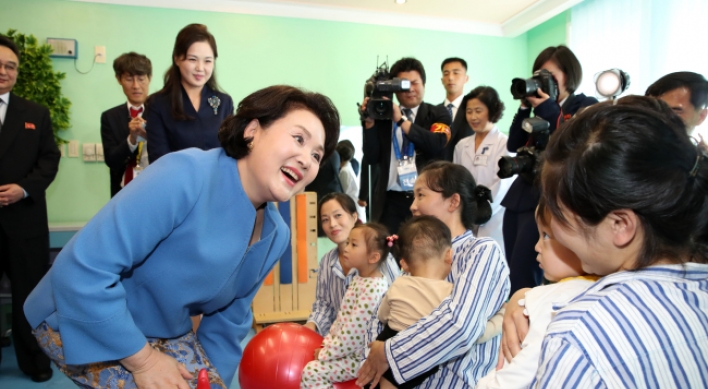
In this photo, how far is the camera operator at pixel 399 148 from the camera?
280 cm

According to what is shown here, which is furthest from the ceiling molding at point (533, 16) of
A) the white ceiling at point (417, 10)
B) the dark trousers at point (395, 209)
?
Answer: the dark trousers at point (395, 209)

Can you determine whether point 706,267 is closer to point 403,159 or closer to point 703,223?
point 703,223

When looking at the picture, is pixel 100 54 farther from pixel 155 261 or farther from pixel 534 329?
pixel 534 329

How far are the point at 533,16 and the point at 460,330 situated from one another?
4.81 metres

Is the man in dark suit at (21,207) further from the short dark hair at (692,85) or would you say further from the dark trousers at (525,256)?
the short dark hair at (692,85)

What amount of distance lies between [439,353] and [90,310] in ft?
2.89

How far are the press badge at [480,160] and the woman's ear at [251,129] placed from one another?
2.04m

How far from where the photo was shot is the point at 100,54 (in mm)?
4711

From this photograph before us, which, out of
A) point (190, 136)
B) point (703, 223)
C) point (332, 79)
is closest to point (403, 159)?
point (190, 136)

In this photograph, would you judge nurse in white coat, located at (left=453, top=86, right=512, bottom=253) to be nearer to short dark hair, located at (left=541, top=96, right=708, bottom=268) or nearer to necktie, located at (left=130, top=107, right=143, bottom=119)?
necktie, located at (left=130, top=107, right=143, bottom=119)

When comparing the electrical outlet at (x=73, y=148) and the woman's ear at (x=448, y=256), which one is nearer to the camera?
the woman's ear at (x=448, y=256)

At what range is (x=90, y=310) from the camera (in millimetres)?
1001

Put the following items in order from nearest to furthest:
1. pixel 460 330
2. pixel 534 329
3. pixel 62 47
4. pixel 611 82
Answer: pixel 534 329, pixel 460 330, pixel 611 82, pixel 62 47

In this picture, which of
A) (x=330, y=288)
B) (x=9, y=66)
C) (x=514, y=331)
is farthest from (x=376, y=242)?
(x=9, y=66)
